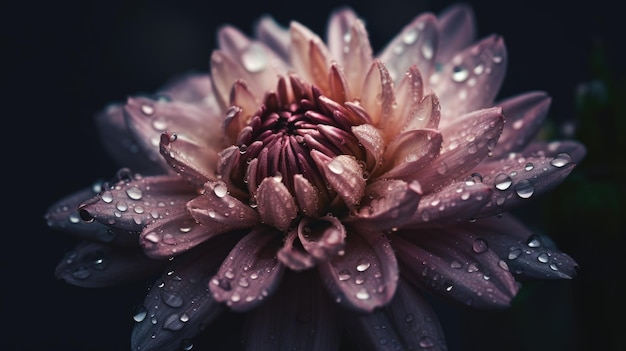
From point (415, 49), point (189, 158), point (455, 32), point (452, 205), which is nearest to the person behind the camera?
point (452, 205)

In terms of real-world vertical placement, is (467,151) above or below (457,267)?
above

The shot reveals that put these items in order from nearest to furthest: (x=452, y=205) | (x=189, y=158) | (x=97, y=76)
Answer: (x=452, y=205) → (x=189, y=158) → (x=97, y=76)

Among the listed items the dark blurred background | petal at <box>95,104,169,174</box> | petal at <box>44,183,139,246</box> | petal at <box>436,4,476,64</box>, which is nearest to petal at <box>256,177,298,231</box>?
petal at <box>44,183,139,246</box>

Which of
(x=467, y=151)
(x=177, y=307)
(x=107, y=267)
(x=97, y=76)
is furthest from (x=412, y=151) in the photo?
(x=97, y=76)

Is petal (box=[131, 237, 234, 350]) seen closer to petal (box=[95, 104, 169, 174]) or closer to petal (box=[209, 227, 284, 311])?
petal (box=[209, 227, 284, 311])

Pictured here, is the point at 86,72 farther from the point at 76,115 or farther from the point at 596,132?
the point at 596,132

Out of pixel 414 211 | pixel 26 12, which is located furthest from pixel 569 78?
pixel 26 12

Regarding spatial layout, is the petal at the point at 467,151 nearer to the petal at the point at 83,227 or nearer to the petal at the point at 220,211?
the petal at the point at 220,211

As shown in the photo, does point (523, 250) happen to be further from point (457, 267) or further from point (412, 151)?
point (412, 151)
